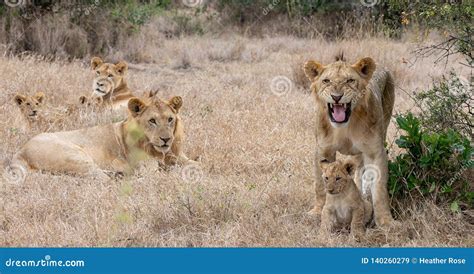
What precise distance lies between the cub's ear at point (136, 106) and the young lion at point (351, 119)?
1.89m

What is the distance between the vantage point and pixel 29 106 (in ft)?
25.2

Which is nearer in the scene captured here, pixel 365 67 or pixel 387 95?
pixel 365 67

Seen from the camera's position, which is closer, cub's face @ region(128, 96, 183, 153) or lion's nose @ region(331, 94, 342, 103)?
lion's nose @ region(331, 94, 342, 103)

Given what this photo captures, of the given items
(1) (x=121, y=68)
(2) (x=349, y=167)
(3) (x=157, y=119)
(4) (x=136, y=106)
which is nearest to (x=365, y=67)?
(2) (x=349, y=167)

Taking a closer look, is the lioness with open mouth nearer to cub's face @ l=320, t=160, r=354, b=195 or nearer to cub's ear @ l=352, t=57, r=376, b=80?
cub's face @ l=320, t=160, r=354, b=195

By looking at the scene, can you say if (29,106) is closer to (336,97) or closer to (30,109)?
A: (30,109)

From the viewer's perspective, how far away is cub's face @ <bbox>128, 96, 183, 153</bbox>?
6236mm

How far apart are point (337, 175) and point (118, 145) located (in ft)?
7.78

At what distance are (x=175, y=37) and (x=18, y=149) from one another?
8317mm

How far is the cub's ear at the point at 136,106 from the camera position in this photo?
636 cm

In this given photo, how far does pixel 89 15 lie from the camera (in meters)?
12.6

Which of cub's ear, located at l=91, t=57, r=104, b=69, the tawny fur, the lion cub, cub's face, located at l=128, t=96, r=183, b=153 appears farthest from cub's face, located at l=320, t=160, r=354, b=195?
cub's ear, located at l=91, t=57, r=104, b=69

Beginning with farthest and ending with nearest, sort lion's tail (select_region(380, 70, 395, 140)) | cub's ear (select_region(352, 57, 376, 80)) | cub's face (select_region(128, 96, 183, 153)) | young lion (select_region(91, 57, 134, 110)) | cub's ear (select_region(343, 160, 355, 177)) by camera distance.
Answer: young lion (select_region(91, 57, 134, 110)) < cub's face (select_region(128, 96, 183, 153)) < lion's tail (select_region(380, 70, 395, 140)) < cub's ear (select_region(343, 160, 355, 177)) < cub's ear (select_region(352, 57, 376, 80))
